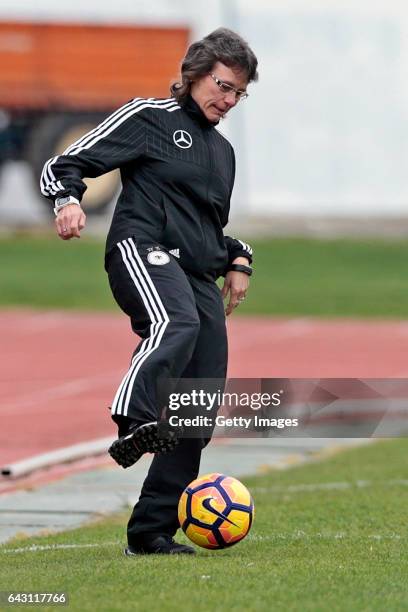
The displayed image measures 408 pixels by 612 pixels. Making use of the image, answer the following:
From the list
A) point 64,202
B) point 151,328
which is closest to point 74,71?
point 64,202

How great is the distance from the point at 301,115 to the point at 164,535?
25.6 m

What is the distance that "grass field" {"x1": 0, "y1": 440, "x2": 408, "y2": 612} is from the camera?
19.5 feet

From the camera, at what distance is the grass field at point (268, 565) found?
19.5 ft

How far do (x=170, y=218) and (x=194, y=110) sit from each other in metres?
0.50

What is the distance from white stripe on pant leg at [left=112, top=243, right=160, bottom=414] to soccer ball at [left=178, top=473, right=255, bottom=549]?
Result: 2.17 feet

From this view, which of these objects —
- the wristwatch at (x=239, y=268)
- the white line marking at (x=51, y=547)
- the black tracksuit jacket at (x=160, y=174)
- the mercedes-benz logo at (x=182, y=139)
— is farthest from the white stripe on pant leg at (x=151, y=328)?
the white line marking at (x=51, y=547)

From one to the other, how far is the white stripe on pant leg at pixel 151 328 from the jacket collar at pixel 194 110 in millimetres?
640

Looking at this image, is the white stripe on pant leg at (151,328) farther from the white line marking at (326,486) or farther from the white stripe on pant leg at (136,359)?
the white line marking at (326,486)

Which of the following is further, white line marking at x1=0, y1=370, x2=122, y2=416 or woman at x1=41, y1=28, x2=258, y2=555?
white line marking at x1=0, y1=370, x2=122, y2=416

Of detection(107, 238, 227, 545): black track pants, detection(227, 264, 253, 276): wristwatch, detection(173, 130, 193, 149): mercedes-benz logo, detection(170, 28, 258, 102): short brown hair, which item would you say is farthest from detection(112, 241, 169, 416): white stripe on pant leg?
detection(170, 28, 258, 102): short brown hair

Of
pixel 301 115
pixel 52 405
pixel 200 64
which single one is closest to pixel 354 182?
pixel 301 115

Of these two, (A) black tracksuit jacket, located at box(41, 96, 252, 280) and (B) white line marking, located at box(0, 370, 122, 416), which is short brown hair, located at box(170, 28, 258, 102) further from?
(B) white line marking, located at box(0, 370, 122, 416)

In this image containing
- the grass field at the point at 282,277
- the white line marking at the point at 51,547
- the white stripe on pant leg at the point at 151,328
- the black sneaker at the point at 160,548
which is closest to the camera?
the white stripe on pant leg at the point at 151,328

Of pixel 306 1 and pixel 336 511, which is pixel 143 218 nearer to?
pixel 336 511
